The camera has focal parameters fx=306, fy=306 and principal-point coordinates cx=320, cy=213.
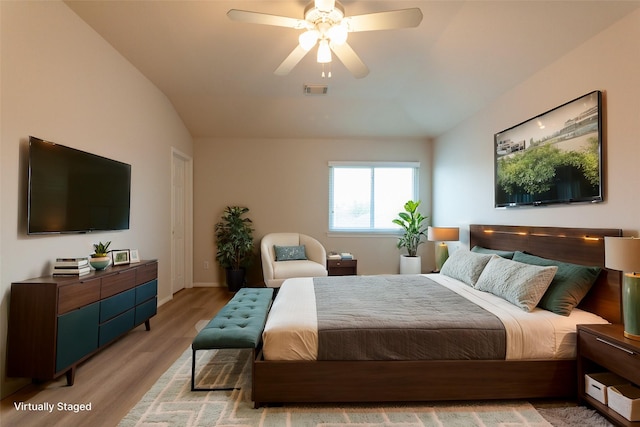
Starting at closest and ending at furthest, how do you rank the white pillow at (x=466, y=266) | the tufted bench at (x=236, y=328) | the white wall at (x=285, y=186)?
1. the tufted bench at (x=236, y=328)
2. the white pillow at (x=466, y=266)
3. the white wall at (x=285, y=186)

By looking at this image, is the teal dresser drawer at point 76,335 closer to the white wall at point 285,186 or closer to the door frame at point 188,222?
the door frame at point 188,222

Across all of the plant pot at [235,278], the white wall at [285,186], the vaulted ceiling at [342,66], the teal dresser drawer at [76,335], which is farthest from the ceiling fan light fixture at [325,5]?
the plant pot at [235,278]

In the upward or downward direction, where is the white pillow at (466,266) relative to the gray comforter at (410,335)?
upward

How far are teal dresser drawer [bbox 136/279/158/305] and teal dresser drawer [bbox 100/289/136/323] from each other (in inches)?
3.5

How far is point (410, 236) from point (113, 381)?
4.32 m

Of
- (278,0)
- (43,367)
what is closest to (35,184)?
(43,367)

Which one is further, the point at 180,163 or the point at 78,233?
the point at 180,163

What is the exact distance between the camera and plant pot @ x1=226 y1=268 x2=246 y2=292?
498cm

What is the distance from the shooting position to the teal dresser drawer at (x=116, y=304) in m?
2.51

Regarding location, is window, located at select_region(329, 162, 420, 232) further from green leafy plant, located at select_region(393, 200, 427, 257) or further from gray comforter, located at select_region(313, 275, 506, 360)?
gray comforter, located at select_region(313, 275, 506, 360)

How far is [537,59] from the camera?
272cm

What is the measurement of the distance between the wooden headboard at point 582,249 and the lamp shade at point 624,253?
406 millimetres

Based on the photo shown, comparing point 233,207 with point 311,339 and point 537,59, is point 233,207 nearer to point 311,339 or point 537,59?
point 311,339

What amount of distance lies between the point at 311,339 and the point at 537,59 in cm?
304
